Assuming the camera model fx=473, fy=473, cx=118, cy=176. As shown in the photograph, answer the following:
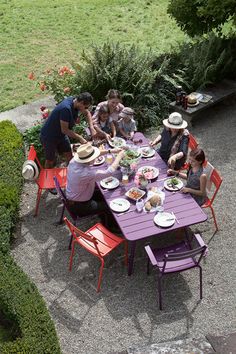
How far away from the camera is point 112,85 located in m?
10.5

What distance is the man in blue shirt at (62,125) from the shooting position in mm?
7946

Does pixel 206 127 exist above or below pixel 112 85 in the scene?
below

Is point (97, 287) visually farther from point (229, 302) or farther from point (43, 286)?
point (229, 302)

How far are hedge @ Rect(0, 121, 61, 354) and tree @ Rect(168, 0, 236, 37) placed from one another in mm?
5762

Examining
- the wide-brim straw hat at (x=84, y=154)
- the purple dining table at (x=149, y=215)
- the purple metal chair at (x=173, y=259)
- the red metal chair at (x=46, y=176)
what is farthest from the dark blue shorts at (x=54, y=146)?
the purple metal chair at (x=173, y=259)

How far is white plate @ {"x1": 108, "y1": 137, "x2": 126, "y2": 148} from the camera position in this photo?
8.34 m

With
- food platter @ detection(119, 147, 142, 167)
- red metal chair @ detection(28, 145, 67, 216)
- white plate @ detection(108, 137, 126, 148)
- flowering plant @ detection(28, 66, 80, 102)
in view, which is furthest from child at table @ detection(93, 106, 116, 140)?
flowering plant @ detection(28, 66, 80, 102)

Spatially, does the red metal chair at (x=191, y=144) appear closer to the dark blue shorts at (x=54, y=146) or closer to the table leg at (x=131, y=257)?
the table leg at (x=131, y=257)

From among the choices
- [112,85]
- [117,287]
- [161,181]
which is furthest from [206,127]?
[117,287]

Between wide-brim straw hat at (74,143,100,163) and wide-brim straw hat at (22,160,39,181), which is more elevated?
wide-brim straw hat at (74,143,100,163)

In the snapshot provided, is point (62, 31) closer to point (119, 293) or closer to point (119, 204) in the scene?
point (119, 204)

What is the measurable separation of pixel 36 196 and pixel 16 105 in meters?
3.40

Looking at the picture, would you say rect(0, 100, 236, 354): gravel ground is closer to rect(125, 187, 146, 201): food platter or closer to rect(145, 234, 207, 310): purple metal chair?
rect(145, 234, 207, 310): purple metal chair

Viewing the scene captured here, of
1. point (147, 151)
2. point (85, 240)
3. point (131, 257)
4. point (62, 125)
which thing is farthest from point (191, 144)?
point (85, 240)
